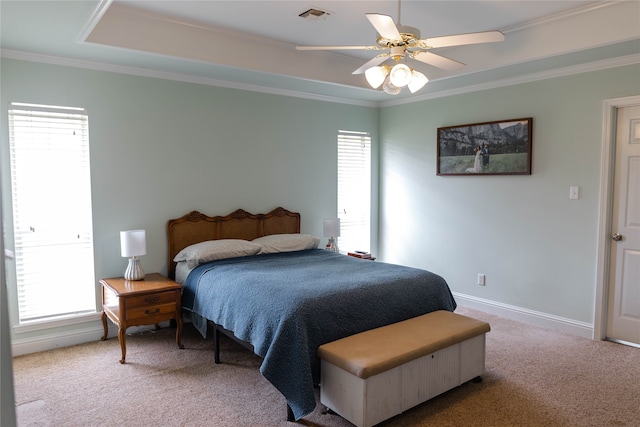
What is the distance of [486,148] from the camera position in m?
4.57

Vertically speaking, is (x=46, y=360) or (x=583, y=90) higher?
(x=583, y=90)

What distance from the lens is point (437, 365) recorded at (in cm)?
275

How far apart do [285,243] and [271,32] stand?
196cm

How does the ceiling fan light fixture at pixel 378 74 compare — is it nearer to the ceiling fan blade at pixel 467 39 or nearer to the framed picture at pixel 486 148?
the ceiling fan blade at pixel 467 39

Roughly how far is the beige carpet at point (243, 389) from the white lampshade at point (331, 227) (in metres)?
1.73

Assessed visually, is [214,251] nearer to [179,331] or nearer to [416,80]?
[179,331]

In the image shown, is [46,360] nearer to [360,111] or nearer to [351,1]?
[351,1]

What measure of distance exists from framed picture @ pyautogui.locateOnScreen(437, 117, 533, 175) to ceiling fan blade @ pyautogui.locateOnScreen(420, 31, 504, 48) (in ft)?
6.80

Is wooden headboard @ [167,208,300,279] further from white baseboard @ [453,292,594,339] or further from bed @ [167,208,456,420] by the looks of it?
white baseboard @ [453,292,594,339]

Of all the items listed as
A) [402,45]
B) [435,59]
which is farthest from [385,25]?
[435,59]

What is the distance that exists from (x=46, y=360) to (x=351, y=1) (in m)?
3.54

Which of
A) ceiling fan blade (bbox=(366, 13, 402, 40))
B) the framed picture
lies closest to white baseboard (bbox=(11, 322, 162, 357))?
ceiling fan blade (bbox=(366, 13, 402, 40))

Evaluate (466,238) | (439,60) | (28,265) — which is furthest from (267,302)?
(466,238)

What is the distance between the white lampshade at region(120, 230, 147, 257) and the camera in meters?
3.64
